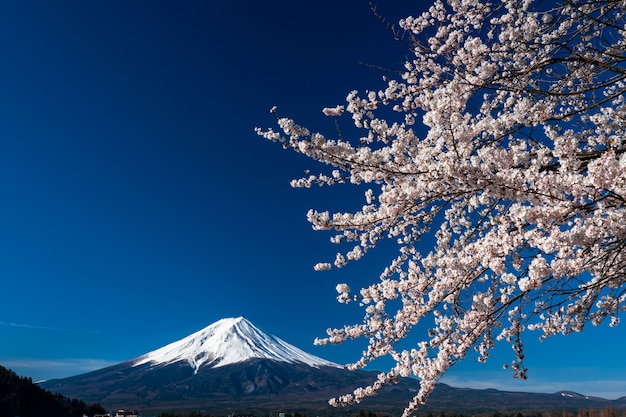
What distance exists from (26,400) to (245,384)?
15526 centimetres

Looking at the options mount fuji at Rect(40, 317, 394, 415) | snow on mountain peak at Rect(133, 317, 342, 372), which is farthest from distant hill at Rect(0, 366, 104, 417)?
snow on mountain peak at Rect(133, 317, 342, 372)

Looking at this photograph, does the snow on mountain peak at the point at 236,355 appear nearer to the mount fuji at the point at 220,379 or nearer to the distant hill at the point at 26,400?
the mount fuji at the point at 220,379

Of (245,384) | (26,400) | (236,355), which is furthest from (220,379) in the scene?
(26,400)

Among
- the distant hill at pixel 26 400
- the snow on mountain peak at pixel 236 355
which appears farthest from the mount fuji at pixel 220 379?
the distant hill at pixel 26 400

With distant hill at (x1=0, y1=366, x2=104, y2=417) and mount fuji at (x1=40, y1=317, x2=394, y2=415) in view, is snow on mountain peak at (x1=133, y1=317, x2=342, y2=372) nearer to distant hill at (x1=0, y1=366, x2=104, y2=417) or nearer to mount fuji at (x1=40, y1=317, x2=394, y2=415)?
mount fuji at (x1=40, y1=317, x2=394, y2=415)

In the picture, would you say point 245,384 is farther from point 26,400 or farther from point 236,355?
point 26,400

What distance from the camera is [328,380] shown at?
160 m

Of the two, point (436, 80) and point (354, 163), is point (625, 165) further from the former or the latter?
point (436, 80)

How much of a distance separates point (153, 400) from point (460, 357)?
481ft

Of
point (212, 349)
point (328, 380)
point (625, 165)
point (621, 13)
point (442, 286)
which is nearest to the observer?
point (625, 165)

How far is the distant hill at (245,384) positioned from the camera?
137m

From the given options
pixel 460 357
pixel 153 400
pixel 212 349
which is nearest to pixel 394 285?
pixel 460 357

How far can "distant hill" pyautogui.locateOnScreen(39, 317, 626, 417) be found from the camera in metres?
137

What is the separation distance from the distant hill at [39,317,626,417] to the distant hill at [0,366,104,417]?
118 m
